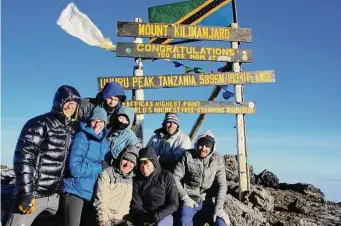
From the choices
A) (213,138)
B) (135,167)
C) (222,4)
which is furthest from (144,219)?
(222,4)

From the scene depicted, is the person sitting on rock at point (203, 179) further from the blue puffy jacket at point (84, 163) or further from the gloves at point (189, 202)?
the blue puffy jacket at point (84, 163)

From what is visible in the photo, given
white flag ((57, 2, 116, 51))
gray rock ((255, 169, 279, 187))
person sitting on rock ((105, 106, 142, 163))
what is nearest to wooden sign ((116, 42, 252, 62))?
white flag ((57, 2, 116, 51))

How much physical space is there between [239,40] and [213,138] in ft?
15.1

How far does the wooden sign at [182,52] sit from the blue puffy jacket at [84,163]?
14.0ft

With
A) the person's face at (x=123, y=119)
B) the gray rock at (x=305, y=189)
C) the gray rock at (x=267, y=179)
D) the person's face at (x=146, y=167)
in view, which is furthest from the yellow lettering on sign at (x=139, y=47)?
the gray rock at (x=305, y=189)

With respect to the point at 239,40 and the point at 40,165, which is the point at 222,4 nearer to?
the point at 239,40

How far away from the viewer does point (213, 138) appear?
6.32m

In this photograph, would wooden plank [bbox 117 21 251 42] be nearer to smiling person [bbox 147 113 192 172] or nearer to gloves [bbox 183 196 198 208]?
smiling person [bbox 147 113 192 172]

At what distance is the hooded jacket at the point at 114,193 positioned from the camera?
5316 mm

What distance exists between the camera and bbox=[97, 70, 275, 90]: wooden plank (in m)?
9.20

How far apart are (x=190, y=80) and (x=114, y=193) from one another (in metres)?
4.78

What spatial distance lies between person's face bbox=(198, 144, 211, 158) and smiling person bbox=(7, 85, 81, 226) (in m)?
2.18

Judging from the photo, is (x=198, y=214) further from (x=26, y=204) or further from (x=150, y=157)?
(x=26, y=204)

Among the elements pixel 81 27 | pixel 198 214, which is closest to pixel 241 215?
pixel 198 214
